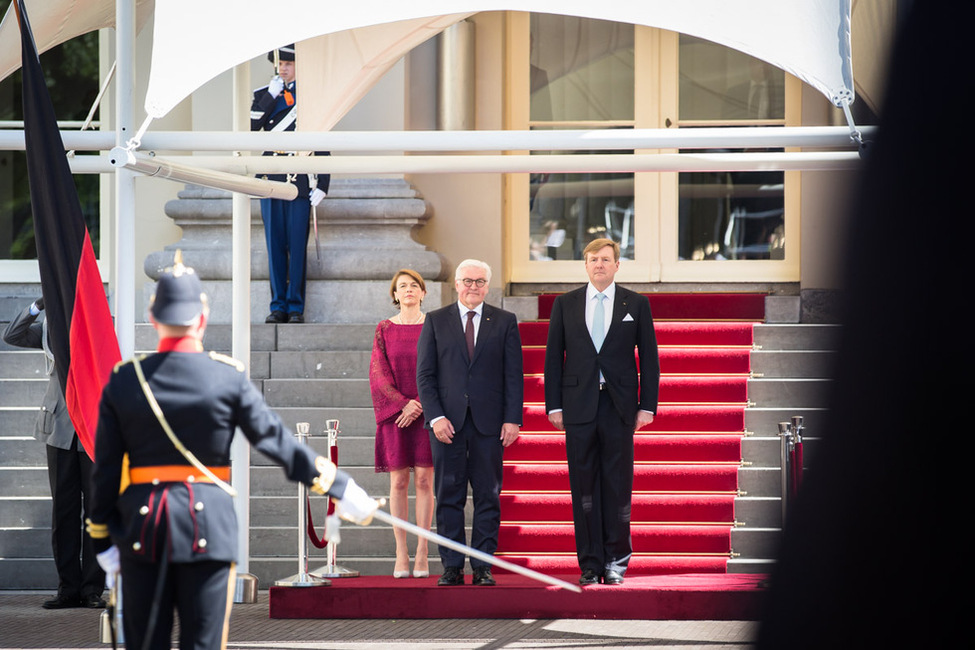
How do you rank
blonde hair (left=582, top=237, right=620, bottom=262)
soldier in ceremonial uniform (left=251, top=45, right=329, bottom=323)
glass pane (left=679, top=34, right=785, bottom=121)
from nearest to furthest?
1. blonde hair (left=582, top=237, right=620, bottom=262)
2. soldier in ceremonial uniform (left=251, top=45, right=329, bottom=323)
3. glass pane (left=679, top=34, right=785, bottom=121)

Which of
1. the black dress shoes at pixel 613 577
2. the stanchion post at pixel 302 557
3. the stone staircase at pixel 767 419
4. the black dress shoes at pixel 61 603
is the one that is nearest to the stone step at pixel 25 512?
the black dress shoes at pixel 61 603

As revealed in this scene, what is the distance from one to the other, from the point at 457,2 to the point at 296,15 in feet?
2.62

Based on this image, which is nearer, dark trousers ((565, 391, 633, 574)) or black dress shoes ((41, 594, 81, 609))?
dark trousers ((565, 391, 633, 574))

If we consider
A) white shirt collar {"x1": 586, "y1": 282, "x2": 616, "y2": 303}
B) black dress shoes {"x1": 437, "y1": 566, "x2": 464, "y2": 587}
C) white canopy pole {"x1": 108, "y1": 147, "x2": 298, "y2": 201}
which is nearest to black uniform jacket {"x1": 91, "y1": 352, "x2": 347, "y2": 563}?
white canopy pole {"x1": 108, "y1": 147, "x2": 298, "y2": 201}

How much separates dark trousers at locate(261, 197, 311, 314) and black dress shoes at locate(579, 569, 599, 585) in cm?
431

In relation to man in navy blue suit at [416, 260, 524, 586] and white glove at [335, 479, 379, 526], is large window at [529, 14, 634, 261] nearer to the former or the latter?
man in navy blue suit at [416, 260, 524, 586]

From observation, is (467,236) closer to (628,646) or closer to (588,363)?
(588,363)

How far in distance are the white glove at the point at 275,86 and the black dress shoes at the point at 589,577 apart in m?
4.89

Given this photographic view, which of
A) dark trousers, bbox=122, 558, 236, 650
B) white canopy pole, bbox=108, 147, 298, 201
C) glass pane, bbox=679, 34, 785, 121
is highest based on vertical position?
glass pane, bbox=679, 34, 785, 121

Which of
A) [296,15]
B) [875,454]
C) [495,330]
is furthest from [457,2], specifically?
[875,454]

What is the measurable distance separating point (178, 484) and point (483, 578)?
11.5ft

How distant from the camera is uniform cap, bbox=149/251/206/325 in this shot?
4773mm

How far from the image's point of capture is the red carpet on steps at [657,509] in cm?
778

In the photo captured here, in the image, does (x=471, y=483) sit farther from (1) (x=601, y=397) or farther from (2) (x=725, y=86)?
(2) (x=725, y=86)
